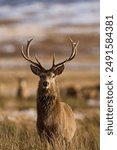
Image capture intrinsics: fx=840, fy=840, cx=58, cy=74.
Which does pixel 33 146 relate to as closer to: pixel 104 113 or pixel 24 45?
pixel 104 113

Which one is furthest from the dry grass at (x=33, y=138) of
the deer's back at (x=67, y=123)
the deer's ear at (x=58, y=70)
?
the deer's ear at (x=58, y=70)

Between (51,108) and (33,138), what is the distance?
33cm

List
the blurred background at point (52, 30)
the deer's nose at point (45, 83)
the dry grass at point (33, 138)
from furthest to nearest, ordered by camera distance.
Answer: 1. the blurred background at point (52, 30)
2. the dry grass at point (33, 138)
3. the deer's nose at point (45, 83)

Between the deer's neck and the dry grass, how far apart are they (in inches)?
9.4

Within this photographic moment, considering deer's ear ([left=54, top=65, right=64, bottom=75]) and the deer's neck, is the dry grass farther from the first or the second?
deer's ear ([left=54, top=65, right=64, bottom=75])

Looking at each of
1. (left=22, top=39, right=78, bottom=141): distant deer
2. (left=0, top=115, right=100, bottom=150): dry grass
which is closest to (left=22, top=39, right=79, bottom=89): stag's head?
(left=22, top=39, right=78, bottom=141): distant deer

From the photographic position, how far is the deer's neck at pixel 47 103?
7.71m

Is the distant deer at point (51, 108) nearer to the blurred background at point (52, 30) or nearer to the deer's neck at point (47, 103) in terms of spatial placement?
the deer's neck at point (47, 103)

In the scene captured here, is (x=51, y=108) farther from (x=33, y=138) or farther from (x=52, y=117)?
(x=33, y=138)

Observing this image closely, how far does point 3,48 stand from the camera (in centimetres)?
921

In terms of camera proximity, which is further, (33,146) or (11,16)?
(11,16)

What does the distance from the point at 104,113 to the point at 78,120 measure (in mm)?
1164

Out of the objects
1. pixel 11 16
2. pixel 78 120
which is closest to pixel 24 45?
pixel 11 16

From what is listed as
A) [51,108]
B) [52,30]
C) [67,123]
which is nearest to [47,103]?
[51,108]
